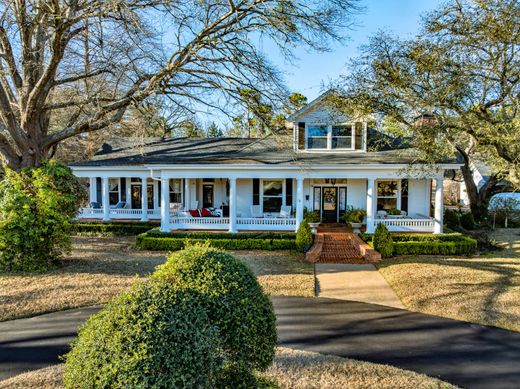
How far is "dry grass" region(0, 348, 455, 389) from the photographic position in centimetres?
450

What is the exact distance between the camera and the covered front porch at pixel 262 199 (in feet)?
49.5

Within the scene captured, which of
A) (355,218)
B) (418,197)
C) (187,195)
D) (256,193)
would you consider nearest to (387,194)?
(418,197)

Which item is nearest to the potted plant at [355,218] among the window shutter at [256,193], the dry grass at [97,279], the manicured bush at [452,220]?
the dry grass at [97,279]

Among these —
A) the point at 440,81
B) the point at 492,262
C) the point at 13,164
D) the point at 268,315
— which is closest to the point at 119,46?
the point at 13,164

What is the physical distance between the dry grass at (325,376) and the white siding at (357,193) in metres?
12.7

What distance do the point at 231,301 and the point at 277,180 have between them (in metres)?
14.3

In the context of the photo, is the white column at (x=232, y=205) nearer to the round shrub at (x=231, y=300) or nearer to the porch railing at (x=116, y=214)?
the porch railing at (x=116, y=214)

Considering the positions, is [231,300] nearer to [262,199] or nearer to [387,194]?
[262,199]

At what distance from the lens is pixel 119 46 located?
11.7m

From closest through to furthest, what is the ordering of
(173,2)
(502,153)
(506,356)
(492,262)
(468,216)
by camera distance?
(506,356)
(502,153)
(173,2)
(492,262)
(468,216)

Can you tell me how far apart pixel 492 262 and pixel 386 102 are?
7.22 meters

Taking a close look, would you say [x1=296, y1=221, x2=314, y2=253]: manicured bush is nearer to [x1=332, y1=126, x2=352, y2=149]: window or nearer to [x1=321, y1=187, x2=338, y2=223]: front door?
[x1=321, y1=187, x2=338, y2=223]: front door

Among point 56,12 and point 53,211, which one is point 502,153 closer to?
point 53,211

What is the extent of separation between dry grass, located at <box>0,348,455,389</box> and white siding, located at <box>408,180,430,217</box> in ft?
44.6
